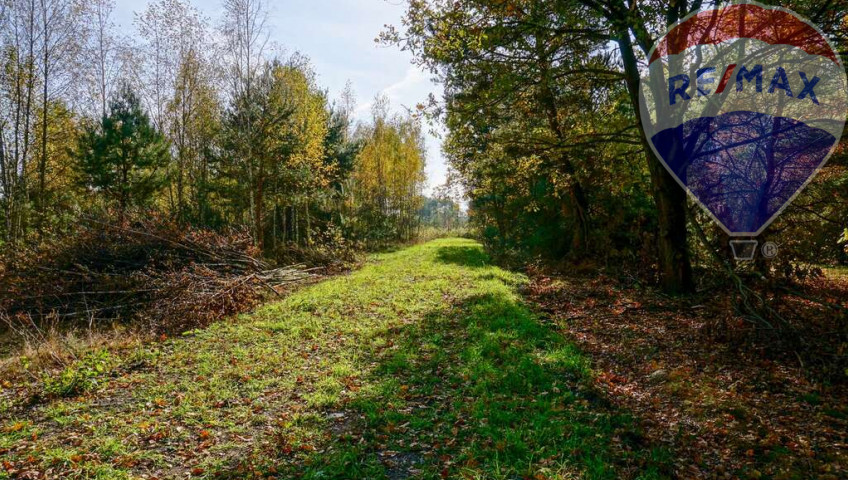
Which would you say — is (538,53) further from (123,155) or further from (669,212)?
(123,155)

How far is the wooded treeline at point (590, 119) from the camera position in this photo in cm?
635

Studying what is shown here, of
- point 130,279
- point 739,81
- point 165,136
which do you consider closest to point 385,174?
point 165,136

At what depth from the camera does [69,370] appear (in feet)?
17.2

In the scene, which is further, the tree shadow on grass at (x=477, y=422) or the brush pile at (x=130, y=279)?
the brush pile at (x=130, y=279)

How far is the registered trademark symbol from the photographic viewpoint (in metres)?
6.18

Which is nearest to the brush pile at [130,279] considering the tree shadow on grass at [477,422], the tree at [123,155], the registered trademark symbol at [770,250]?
the tree shadow on grass at [477,422]

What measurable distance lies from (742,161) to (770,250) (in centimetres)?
222

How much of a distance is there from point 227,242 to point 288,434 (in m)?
7.85

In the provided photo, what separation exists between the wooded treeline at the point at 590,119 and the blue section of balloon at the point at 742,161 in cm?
31

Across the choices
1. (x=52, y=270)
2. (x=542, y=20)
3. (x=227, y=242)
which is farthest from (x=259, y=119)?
(x=542, y=20)

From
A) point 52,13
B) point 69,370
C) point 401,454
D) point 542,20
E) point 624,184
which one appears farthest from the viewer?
point 52,13

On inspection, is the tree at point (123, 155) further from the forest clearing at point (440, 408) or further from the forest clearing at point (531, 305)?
the forest clearing at point (440, 408)

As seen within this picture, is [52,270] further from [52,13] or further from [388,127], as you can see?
[388,127]

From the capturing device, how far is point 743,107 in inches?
277
